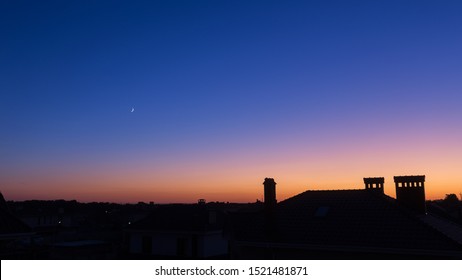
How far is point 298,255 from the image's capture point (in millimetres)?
19906

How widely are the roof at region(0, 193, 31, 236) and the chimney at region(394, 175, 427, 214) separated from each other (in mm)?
18698

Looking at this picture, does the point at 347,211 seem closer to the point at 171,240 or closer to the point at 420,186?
the point at 420,186

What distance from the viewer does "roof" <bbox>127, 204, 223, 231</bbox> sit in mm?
37562

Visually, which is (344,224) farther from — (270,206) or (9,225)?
(9,225)

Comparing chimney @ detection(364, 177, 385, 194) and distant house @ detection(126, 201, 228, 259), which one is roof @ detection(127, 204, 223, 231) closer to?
distant house @ detection(126, 201, 228, 259)

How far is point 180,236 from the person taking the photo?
122 ft

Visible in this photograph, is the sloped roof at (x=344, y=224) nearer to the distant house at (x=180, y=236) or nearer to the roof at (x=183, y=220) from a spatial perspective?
the distant house at (x=180, y=236)

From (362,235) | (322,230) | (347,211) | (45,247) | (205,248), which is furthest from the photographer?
(45,247)

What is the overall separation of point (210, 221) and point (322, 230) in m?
19.0

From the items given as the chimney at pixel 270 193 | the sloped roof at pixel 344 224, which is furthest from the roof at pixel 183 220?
the chimney at pixel 270 193

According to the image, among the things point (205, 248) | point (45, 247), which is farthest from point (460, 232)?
point (45, 247)

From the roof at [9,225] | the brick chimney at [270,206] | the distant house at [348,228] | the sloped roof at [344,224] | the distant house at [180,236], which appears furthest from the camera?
the distant house at [180,236]

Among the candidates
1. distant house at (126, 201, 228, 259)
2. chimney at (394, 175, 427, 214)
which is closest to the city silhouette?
chimney at (394, 175, 427, 214)

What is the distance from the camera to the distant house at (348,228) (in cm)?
1783
